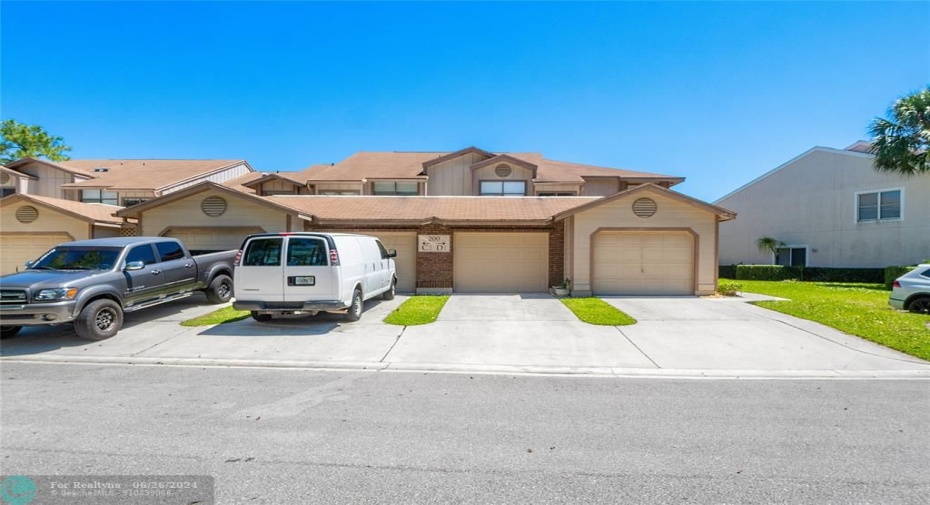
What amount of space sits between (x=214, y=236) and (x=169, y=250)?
445cm

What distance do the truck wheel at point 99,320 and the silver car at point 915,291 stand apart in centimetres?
1870

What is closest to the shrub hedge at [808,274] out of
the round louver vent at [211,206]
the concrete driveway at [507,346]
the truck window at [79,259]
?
the concrete driveway at [507,346]

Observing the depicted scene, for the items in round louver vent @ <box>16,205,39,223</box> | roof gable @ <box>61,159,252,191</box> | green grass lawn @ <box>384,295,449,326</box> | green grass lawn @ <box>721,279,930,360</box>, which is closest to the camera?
green grass lawn @ <box>721,279,930,360</box>

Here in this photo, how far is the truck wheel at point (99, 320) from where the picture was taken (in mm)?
7762

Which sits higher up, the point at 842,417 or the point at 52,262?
the point at 52,262

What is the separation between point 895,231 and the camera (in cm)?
2073

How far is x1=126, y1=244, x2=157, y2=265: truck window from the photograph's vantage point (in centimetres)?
927

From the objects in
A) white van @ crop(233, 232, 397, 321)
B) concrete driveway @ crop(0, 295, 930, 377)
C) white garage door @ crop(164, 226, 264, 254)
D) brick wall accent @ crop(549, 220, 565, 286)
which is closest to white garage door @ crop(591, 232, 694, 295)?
brick wall accent @ crop(549, 220, 565, 286)

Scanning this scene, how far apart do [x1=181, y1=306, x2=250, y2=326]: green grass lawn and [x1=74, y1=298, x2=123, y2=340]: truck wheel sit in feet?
4.17

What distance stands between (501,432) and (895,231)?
2694 centimetres

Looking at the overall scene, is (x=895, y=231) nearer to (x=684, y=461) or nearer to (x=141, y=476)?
(x=684, y=461)

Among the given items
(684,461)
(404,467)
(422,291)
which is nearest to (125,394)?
(404,467)

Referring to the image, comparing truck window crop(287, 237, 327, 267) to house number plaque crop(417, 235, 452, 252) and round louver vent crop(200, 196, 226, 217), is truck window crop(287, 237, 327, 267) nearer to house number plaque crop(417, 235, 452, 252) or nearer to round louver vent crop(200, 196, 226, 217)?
house number plaque crop(417, 235, 452, 252)

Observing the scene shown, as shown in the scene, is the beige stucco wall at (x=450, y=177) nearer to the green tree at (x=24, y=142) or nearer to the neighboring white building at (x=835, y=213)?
the neighboring white building at (x=835, y=213)
